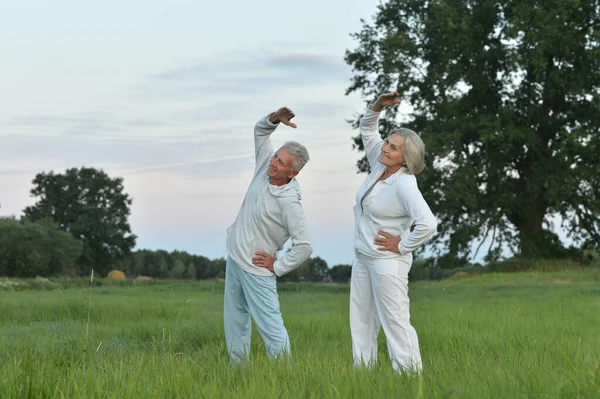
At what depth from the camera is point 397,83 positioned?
96.0 ft

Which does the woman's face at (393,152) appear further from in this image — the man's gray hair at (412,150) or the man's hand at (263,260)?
the man's hand at (263,260)

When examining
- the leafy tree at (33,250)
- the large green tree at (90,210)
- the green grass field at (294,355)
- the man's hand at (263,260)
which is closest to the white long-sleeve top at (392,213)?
the man's hand at (263,260)

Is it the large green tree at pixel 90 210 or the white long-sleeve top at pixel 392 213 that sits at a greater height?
the large green tree at pixel 90 210

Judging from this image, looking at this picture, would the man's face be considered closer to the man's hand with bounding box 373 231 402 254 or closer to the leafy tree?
the man's hand with bounding box 373 231 402 254

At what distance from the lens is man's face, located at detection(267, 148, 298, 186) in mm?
5812

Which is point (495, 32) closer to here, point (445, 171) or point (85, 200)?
point (445, 171)

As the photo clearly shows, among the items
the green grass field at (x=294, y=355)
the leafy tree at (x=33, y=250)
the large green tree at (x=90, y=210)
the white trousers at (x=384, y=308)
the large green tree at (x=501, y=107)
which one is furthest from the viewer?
the large green tree at (x=90, y=210)

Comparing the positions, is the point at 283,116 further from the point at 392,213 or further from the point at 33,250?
the point at 33,250

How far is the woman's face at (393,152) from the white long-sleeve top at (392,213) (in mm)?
88

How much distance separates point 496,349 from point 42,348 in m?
4.37

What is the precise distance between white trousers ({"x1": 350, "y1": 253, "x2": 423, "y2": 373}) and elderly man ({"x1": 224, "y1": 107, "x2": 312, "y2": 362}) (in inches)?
22.4

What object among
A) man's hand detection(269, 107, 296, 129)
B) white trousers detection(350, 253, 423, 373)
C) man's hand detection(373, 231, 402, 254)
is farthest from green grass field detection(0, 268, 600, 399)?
man's hand detection(269, 107, 296, 129)

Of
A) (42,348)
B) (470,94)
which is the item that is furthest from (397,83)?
(42,348)

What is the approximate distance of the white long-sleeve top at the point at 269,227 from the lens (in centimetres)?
586
